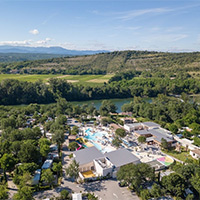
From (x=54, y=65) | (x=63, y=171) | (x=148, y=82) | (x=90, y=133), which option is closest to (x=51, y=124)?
(x=90, y=133)

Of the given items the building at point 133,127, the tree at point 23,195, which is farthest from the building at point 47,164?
the building at point 133,127

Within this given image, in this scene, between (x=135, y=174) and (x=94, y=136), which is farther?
(x=94, y=136)

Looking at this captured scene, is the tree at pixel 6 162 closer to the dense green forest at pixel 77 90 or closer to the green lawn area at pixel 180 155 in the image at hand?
the green lawn area at pixel 180 155

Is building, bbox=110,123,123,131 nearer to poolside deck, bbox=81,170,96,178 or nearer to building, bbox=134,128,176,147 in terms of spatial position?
building, bbox=134,128,176,147

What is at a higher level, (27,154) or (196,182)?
(27,154)

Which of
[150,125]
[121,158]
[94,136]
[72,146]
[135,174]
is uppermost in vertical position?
[135,174]

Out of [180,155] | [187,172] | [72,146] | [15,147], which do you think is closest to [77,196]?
[72,146]

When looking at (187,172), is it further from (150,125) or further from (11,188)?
(11,188)
